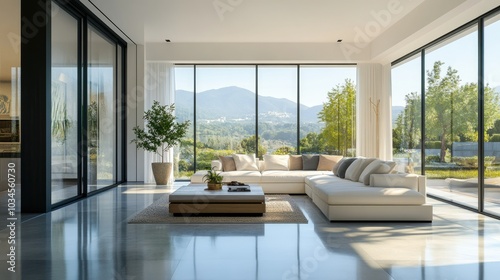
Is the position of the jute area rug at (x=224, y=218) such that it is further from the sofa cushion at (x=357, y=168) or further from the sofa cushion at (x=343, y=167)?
the sofa cushion at (x=343, y=167)

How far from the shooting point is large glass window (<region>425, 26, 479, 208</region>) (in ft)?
22.8

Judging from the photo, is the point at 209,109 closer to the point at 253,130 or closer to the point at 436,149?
the point at 253,130

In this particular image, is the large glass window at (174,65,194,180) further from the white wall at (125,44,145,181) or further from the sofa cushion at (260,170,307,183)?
the sofa cushion at (260,170,307,183)

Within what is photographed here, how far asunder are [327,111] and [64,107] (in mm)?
6498

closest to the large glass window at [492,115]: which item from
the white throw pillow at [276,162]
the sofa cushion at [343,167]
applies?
the sofa cushion at [343,167]

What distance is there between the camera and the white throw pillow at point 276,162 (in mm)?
9695

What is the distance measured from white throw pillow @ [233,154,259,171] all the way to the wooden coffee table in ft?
10.7

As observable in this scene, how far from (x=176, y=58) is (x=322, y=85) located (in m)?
3.65

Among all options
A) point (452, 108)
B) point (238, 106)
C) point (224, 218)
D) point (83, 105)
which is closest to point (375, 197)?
point (224, 218)

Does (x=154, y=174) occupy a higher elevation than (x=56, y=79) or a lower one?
lower

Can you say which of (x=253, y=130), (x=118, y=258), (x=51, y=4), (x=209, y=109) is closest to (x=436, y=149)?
(x=253, y=130)

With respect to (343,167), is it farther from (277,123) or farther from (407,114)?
(277,123)

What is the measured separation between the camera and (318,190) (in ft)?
22.0

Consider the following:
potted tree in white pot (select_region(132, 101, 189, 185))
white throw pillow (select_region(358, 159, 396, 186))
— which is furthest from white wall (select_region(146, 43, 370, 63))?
white throw pillow (select_region(358, 159, 396, 186))
